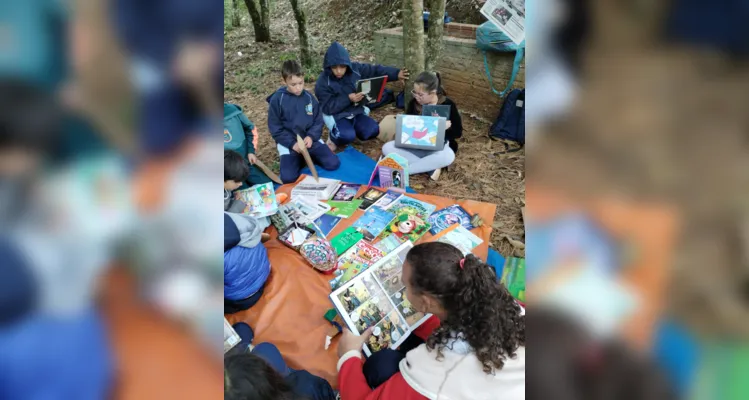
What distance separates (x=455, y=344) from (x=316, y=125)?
11.1 feet

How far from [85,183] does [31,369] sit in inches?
7.2

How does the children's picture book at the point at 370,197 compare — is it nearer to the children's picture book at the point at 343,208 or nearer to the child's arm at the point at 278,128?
the children's picture book at the point at 343,208

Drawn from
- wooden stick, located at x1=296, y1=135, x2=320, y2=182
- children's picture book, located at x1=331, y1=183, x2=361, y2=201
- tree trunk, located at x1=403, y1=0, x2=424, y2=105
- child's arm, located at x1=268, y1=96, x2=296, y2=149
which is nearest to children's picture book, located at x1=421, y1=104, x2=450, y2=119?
tree trunk, located at x1=403, y1=0, x2=424, y2=105

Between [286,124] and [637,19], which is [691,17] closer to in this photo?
[637,19]

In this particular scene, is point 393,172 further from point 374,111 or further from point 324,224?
point 374,111

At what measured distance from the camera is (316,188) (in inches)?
154

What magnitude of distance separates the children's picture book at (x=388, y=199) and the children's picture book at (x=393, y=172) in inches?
2.7

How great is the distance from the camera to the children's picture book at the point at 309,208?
11.4 ft

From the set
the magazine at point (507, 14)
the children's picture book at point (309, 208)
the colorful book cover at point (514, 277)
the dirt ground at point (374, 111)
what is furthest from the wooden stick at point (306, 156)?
the magazine at point (507, 14)

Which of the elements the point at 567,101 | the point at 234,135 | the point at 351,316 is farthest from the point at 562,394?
the point at 234,135

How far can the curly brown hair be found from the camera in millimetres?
1649

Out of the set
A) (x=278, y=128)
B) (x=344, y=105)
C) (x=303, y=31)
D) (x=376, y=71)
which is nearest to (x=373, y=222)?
(x=278, y=128)

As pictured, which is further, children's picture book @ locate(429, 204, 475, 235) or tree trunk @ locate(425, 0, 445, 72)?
tree trunk @ locate(425, 0, 445, 72)

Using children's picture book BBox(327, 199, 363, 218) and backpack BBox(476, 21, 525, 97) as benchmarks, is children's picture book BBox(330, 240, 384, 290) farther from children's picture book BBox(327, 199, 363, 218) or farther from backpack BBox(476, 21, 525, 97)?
backpack BBox(476, 21, 525, 97)
